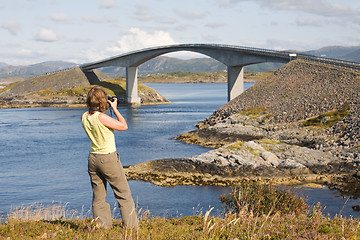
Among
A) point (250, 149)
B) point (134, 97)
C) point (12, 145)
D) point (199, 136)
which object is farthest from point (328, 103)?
point (134, 97)

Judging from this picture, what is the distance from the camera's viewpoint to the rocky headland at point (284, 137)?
27609 millimetres

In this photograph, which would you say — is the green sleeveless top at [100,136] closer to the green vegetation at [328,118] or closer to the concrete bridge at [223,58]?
the green vegetation at [328,118]

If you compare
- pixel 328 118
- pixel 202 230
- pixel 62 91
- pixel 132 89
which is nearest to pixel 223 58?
pixel 132 89

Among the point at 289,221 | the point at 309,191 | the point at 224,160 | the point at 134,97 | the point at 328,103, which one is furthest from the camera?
the point at 134,97

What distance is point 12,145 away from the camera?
4428 centimetres

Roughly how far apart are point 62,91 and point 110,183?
104m

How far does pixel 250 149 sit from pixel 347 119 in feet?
49.5

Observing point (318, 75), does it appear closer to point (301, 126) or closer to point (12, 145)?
point (301, 126)

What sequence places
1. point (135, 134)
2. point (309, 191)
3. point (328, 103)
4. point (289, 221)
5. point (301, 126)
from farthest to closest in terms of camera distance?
point (135, 134) < point (328, 103) < point (301, 126) < point (309, 191) < point (289, 221)

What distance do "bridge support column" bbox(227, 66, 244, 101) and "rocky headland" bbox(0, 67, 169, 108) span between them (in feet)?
108

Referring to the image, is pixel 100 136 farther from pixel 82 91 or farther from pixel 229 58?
pixel 82 91

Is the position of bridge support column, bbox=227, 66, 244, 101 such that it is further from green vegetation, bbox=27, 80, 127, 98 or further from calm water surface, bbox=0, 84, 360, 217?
green vegetation, bbox=27, 80, 127, 98

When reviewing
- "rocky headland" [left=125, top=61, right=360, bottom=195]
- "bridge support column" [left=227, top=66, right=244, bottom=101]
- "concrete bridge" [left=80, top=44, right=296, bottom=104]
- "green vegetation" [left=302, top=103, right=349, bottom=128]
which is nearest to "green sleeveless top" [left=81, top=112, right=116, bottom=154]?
"rocky headland" [left=125, top=61, right=360, bottom=195]

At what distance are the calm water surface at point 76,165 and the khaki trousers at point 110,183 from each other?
7.02 meters
